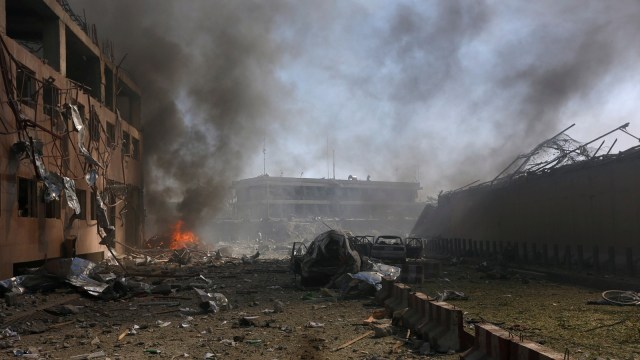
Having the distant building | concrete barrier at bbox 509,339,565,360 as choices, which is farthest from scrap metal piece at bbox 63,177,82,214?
the distant building

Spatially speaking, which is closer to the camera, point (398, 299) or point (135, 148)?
point (398, 299)

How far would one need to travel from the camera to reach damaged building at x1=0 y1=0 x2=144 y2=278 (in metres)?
11.9

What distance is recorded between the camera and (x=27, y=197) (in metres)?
13.0

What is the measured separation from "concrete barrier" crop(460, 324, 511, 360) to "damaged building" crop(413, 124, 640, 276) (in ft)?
34.6

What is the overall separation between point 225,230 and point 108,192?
3606 cm

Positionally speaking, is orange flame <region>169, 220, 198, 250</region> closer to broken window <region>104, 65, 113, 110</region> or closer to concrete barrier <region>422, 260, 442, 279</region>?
broken window <region>104, 65, 113, 110</region>

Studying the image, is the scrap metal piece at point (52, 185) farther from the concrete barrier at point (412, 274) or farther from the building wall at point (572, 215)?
the building wall at point (572, 215)

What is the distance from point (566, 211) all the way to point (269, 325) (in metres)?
13.6

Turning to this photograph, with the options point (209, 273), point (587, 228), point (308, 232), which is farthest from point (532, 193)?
point (308, 232)

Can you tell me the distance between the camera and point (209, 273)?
1642cm

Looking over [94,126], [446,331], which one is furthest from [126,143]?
[446,331]

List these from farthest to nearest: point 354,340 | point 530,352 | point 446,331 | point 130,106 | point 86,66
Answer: point 130,106 < point 86,66 < point 354,340 < point 446,331 < point 530,352

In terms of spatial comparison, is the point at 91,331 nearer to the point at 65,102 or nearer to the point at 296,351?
the point at 296,351

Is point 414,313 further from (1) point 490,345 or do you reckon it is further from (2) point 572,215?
(2) point 572,215
